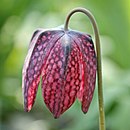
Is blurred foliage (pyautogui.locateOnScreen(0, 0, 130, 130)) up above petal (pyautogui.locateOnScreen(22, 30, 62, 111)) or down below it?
above

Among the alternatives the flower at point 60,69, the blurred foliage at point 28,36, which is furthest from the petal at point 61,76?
the blurred foliage at point 28,36

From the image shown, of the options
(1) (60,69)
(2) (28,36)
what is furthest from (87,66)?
(2) (28,36)

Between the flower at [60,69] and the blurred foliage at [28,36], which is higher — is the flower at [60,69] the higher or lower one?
the lower one

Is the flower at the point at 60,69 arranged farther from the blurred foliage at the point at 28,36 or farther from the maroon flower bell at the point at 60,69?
the blurred foliage at the point at 28,36

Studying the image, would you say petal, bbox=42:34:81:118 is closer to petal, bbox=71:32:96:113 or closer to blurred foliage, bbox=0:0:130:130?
petal, bbox=71:32:96:113

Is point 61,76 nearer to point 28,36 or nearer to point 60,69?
point 60,69

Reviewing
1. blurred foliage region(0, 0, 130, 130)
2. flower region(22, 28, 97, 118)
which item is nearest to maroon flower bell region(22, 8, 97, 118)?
flower region(22, 28, 97, 118)
